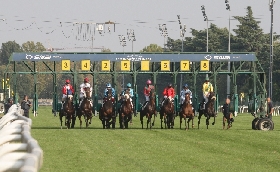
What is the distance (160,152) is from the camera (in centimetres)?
2208

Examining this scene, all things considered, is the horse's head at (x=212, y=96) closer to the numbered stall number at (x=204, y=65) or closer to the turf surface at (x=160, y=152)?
the turf surface at (x=160, y=152)

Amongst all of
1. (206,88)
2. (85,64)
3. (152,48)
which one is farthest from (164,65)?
(152,48)

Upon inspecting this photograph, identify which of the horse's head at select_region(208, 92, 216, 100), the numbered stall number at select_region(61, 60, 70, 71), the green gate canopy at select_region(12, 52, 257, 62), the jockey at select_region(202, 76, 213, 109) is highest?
the green gate canopy at select_region(12, 52, 257, 62)

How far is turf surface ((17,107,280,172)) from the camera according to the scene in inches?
713

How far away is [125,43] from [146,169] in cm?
12607

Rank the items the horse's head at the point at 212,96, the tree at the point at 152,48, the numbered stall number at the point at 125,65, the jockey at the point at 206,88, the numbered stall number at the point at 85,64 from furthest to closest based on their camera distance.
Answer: the tree at the point at 152,48, the numbered stall number at the point at 125,65, the numbered stall number at the point at 85,64, the jockey at the point at 206,88, the horse's head at the point at 212,96

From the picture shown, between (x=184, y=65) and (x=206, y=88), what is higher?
(x=184, y=65)

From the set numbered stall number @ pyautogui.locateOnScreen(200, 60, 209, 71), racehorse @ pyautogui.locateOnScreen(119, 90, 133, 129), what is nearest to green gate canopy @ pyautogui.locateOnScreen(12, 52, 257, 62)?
numbered stall number @ pyautogui.locateOnScreen(200, 60, 209, 71)

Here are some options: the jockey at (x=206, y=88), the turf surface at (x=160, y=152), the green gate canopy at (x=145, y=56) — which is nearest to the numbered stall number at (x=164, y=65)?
the green gate canopy at (x=145, y=56)

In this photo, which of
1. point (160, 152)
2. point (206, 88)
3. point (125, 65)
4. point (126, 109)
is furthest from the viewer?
point (125, 65)

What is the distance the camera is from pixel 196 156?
68.8 feet

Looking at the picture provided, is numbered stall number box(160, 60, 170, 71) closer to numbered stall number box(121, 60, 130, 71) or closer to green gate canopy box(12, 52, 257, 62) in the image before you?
green gate canopy box(12, 52, 257, 62)

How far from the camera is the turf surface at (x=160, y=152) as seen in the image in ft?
59.4

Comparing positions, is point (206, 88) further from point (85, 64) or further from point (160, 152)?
point (160, 152)
